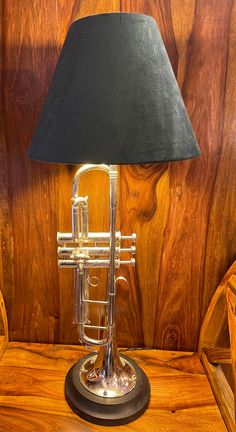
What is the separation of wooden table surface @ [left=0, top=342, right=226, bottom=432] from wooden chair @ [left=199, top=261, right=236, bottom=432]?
0.03m

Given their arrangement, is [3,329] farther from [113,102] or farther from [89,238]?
[113,102]

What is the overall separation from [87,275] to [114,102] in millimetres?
455

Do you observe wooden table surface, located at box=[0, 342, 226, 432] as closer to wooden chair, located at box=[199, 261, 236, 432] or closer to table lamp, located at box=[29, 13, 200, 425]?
wooden chair, located at box=[199, 261, 236, 432]

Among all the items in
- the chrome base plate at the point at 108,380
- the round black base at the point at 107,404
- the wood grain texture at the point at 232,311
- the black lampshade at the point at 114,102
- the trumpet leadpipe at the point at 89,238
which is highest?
the black lampshade at the point at 114,102

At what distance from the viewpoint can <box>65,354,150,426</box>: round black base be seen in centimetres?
73

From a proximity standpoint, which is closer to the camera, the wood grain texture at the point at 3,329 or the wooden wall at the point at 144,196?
the wooden wall at the point at 144,196

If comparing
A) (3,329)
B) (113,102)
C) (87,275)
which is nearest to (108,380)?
(87,275)

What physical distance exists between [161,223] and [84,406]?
0.51 metres

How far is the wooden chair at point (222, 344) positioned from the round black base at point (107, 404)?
204mm

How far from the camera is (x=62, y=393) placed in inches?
32.4

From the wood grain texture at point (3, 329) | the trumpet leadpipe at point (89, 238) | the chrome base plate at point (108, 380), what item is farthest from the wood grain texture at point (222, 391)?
the wood grain texture at point (3, 329)

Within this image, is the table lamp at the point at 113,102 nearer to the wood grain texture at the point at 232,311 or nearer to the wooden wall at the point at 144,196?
the wooden wall at the point at 144,196

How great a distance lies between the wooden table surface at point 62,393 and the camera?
74 cm

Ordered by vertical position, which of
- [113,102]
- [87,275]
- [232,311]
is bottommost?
[232,311]
